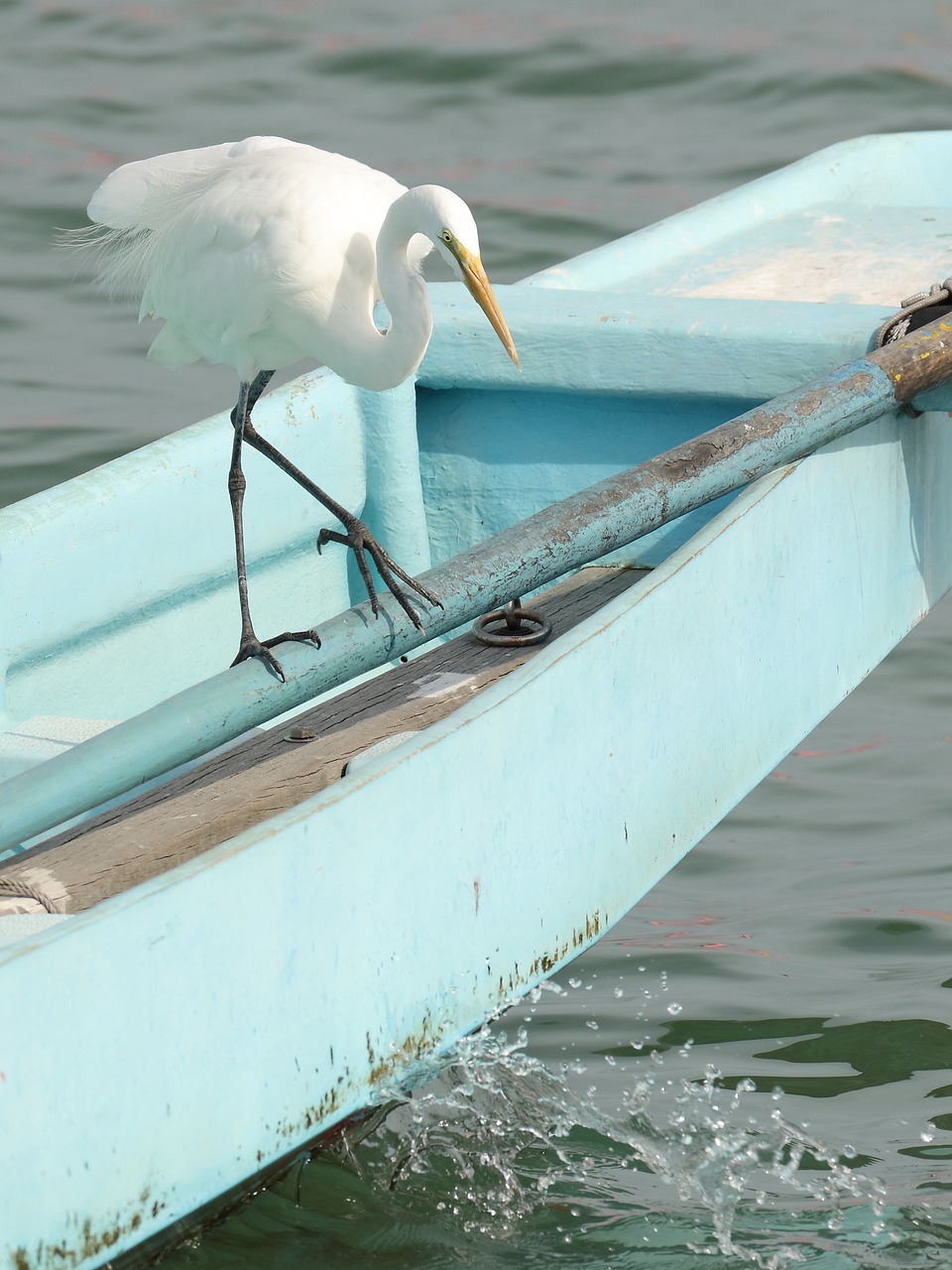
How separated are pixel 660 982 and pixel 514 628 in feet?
2.34

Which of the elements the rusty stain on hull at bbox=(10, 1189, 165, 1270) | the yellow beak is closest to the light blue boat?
the rusty stain on hull at bbox=(10, 1189, 165, 1270)

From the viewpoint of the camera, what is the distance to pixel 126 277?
2.96 m

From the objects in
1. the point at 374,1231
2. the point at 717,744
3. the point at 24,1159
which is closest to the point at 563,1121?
the point at 374,1231

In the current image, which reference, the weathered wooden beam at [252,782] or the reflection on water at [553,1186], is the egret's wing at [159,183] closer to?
the weathered wooden beam at [252,782]

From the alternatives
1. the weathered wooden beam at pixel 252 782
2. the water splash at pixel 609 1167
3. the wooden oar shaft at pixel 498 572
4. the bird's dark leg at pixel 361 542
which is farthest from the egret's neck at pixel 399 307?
the water splash at pixel 609 1167

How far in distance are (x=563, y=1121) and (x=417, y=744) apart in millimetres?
806

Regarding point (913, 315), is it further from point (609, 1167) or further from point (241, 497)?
point (609, 1167)

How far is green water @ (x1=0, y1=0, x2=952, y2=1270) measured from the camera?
98.2 inches

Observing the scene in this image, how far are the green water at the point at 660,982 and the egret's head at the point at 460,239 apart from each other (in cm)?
95

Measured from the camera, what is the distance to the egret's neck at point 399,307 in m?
2.48

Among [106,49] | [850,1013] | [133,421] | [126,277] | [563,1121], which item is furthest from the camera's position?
[106,49]

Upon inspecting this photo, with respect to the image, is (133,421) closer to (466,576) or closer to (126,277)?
(126,277)

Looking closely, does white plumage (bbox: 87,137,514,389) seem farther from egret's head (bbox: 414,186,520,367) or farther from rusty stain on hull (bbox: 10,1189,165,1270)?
rusty stain on hull (bbox: 10,1189,165,1270)

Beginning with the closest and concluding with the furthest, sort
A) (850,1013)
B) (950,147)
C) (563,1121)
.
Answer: (563,1121), (850,1013), (950,147)
